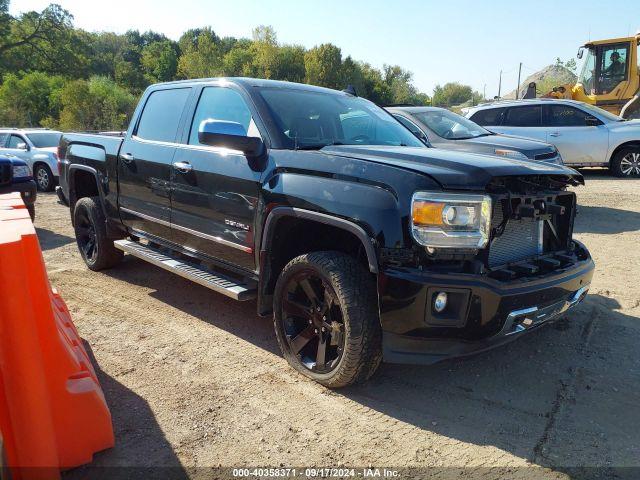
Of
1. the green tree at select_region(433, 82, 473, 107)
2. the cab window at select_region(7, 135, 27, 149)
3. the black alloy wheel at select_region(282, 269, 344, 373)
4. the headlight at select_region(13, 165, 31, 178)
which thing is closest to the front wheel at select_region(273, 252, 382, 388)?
the black alloy wheel at select_region(282, 269, 344, 373)

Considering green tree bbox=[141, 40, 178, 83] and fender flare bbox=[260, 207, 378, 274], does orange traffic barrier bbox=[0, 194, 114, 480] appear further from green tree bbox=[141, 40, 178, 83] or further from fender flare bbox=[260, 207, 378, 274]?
green tree bbox=[141, 40, 178, 83]

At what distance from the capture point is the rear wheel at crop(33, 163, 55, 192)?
12.8 meters

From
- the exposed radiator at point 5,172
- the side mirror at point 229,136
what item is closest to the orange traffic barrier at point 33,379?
the side mirror at point 229,136

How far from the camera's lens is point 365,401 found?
301 cm

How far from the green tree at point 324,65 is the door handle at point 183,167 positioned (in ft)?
257

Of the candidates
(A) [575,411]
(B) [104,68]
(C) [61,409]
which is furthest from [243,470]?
(B) [104,68]

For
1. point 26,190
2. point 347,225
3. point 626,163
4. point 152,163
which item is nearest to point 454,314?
point 347,225

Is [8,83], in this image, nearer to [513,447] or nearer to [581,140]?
[581,140]

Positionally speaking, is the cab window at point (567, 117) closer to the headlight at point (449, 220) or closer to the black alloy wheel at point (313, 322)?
the headlight at point (449, 220)

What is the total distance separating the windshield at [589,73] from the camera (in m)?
16.4

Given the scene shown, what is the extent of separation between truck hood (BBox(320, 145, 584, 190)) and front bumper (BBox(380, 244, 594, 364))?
0.51 meters

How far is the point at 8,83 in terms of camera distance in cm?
3844

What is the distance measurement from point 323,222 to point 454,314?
0.88 meters

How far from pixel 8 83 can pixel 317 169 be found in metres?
44.2
